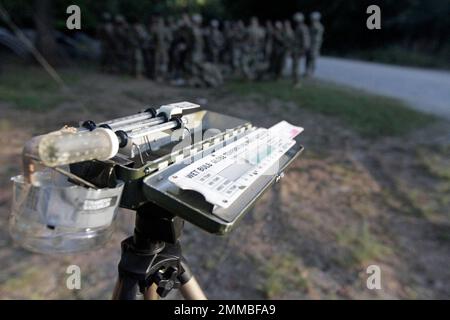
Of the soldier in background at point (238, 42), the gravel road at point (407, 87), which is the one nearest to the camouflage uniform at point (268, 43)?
the soldier in background at point (238, 42)

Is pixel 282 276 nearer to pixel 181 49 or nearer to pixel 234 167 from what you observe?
pixel 234 167

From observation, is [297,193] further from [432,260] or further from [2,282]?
[2,282]

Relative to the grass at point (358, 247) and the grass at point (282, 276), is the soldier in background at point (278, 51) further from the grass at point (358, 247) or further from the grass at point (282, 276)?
the grass at point (282, 276)

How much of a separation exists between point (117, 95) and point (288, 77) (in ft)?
18.2

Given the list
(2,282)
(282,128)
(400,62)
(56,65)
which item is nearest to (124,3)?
(56,65)

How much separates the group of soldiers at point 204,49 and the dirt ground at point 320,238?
18.0ft

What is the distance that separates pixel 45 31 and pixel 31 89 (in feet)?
14.2

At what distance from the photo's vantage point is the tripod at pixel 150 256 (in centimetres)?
91

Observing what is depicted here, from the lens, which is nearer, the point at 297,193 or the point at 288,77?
the point at 297,193

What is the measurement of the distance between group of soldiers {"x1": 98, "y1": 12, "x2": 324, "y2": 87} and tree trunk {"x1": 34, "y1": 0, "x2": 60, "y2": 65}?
1481mm

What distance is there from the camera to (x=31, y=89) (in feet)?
25.2

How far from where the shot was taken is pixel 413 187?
393 centimetres

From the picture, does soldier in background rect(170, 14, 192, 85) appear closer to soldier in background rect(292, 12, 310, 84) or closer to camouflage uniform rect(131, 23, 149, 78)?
camouflage uniform rect(131, 23, 149, 78)

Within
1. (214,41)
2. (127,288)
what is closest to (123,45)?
(214,41)
